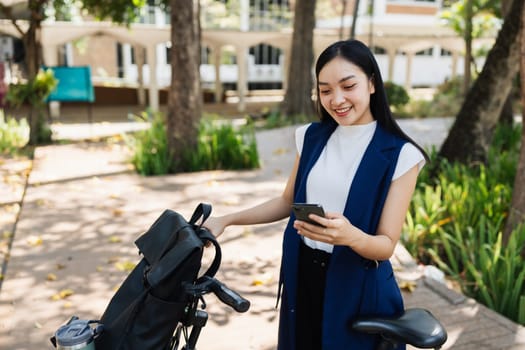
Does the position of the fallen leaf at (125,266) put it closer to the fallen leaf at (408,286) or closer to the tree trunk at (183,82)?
the fallen leaf at (408,286)

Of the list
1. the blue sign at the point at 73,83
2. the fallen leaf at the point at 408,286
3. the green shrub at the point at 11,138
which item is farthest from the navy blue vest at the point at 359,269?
the blue sign at the point at 73,83

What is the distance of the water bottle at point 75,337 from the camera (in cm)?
149

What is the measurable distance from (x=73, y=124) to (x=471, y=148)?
41.1 ft

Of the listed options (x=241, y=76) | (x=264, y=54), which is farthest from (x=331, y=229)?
(x=264, y=54)

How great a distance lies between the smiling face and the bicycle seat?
2.25 feet

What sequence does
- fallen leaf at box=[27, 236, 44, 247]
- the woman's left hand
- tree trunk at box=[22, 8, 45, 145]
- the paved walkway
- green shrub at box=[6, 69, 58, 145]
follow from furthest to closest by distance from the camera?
tree trunk at box=[22, 8, 45, 145] < green shrub at box=[6, 69, 58, 145] < fallen leaf at box=[27, 236, 44, 247] < the paved walkway < the woman's left hand

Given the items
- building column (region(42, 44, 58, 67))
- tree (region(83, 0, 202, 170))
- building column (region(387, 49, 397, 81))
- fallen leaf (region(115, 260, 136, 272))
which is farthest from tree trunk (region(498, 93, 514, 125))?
building column (region(42, 44, 58, 67))

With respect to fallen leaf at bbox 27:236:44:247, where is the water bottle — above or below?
above

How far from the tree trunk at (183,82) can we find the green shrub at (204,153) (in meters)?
0.14

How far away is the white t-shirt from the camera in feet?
6.25

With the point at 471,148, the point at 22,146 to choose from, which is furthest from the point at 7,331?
the point at 22,146

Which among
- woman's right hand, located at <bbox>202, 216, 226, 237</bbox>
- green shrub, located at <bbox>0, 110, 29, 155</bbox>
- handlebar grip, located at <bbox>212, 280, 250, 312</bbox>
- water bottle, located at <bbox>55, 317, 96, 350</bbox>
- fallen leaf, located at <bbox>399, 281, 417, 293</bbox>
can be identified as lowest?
fallen leaf, located at <bbox>399, 281, 417, 293</bbox>

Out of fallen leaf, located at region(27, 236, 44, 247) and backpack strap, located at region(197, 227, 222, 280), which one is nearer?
backpack strap, located at region(197, 227, 222, 280)

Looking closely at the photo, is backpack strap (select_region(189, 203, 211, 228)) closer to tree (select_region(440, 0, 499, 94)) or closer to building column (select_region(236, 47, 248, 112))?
tree (select_region(440, 0, 499, 94))
